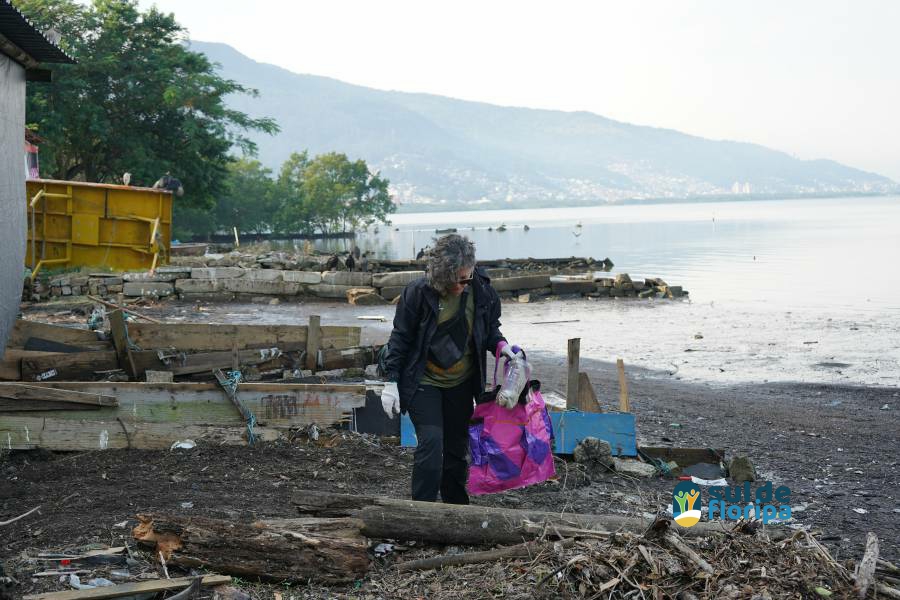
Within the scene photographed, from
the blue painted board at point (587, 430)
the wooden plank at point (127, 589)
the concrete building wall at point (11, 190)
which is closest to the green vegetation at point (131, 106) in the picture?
the concrete building wall at point (11, 190)

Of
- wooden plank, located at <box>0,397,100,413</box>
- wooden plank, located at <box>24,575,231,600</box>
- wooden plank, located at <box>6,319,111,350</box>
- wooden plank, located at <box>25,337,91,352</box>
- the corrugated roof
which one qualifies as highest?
the corrugated roof

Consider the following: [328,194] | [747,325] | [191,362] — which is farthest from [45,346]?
[328,194]

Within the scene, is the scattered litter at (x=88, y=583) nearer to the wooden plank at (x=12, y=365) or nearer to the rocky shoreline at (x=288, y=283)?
the wooden plank at (x=12, y=365)

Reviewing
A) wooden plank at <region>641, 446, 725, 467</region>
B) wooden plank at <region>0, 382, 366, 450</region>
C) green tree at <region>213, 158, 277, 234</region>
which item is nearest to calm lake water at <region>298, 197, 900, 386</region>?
wooden plank at <region>0, 382, 366, 450</region>

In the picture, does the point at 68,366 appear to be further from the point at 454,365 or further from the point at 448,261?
the point at 448,261

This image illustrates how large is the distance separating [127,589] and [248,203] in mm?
76055

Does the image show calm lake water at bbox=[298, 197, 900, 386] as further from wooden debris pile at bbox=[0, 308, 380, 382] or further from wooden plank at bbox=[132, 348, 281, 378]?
wooden plank at bbox=[132, 348, 281, 378]

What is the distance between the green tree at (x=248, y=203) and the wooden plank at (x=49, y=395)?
67.2m

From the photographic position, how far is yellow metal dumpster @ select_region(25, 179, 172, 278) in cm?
2011

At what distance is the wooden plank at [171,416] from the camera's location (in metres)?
6.94

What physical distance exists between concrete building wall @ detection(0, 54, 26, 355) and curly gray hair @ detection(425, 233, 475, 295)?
6.21 m

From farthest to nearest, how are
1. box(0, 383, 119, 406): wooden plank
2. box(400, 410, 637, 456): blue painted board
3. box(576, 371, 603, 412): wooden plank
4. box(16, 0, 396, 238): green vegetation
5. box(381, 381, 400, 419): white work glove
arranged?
box(16, 0, 396, 238): green vegetation, box(576, 371, 603, 412): wooden plank, box(400, 410, 637, 456): blue painted board, box(0, 383, 119, 406): wooden plank, box(381, 381, 400, 419): white work glove

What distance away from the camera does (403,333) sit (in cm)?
530

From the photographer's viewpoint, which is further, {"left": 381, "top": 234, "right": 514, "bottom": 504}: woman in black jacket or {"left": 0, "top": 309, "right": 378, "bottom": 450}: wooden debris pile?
{"left": 0, "top": 309, "right": 378, "bottom": 450}: wooden debris pile
